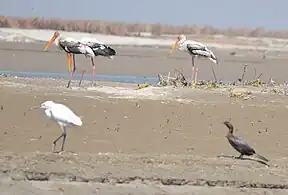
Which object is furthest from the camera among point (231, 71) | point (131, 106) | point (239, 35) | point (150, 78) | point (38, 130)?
point (239, 35)

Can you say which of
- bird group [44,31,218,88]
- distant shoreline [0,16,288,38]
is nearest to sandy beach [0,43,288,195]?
bird group [44,31,218,88]

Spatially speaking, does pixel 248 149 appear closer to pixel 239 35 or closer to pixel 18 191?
pixel 18 191

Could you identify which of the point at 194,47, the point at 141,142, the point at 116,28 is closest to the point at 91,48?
the point at 194,47

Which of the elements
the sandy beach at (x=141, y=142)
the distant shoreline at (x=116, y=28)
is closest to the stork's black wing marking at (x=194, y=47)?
the sandy beach at (x=141, y=142)

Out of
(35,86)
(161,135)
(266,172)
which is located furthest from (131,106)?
(266,172)

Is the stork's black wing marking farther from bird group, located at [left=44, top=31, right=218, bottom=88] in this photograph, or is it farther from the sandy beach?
the sandy beach

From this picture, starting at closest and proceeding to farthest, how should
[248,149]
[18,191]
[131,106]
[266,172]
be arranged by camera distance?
[18,191] < [266,172] < [248,149] < [131,106]

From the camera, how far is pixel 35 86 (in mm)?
15562

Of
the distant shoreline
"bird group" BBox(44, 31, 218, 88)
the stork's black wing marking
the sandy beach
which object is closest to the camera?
the sandy beach

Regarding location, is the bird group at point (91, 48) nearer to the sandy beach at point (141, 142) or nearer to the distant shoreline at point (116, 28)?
the sandy beach at point (141, 142)

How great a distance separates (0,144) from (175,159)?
308cm

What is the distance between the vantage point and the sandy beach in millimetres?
7488

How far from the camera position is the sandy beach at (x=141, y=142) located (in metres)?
7.49

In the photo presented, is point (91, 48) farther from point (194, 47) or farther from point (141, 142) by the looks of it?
point (141, 142)
